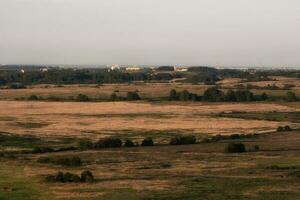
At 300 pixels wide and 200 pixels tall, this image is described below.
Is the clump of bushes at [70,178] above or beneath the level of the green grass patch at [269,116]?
above

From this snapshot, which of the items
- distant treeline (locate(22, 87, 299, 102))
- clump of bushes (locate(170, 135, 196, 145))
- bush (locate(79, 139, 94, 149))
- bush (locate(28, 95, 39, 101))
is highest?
bush (locate(28, 95, 39, 101))

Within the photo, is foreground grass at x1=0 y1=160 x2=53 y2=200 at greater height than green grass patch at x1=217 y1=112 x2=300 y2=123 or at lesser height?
greater

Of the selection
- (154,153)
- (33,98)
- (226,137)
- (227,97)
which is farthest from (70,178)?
(33,98)

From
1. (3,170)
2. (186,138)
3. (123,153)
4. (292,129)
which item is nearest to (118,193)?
(3,170)

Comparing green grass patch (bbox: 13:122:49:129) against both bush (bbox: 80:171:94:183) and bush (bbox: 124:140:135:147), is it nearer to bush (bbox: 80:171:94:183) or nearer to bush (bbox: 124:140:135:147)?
bush (bbox: 124:140:135:147)

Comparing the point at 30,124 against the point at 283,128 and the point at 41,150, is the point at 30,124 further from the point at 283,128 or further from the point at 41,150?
the point at 283,128

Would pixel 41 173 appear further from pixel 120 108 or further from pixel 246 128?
pixel 120 108

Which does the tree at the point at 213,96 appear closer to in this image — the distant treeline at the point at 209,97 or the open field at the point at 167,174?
the distant treeline at the point at 209,97

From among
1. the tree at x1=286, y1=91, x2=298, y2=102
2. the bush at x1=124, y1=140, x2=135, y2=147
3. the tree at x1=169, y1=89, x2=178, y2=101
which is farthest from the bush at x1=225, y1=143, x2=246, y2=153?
the tree at x1=169, y1=89, x2=178, y2=101

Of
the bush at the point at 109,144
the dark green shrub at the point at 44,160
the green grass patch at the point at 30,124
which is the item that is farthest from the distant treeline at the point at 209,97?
the dark green shrub at the point at 44,160

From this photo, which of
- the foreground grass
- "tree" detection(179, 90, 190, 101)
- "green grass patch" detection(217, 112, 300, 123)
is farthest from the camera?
"tree" detection(179, 90, 190, 101)

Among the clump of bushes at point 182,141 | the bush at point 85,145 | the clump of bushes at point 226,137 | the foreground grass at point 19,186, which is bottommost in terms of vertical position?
the clump of bushes at point 226,137
